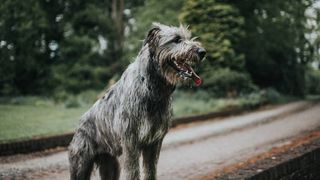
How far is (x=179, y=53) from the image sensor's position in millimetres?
4957

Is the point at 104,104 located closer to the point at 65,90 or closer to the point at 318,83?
the point at 65,90

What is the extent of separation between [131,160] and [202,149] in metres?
6.74

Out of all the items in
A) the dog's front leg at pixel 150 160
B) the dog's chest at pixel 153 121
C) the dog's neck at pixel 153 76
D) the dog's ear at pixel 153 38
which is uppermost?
the dog's ear at pixel 153 38

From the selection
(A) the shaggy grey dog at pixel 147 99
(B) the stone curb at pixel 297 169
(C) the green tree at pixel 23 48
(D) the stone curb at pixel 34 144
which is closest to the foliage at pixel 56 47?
(C) the green tree at pixel 23 48

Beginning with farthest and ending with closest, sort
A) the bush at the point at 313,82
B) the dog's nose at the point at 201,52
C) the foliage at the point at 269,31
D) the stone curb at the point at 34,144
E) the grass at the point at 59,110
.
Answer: the bush at the point at 313,82
the foliage at the point at 269,31
the grass at the point at 59,110
the stone curb at the point at 34,144
the dog's nose at the point at 201,52

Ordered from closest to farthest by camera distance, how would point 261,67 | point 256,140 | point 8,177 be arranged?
point 8,177
point 256,140
point 261,67

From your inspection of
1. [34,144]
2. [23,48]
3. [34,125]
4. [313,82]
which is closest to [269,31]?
[23,48]

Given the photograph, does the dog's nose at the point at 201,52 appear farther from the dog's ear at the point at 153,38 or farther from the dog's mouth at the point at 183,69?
the dog's ear at the point at 153,38

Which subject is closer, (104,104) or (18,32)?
(104,104)

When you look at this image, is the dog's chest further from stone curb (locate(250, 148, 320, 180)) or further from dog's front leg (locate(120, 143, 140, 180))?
stone curb (locate(250, 148, 320, 180))

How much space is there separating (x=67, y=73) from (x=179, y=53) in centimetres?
2800

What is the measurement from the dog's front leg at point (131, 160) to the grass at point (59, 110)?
6994 millimetres

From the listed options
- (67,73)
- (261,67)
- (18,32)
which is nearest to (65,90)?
(67,73)

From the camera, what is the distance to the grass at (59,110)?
14.0 metres
